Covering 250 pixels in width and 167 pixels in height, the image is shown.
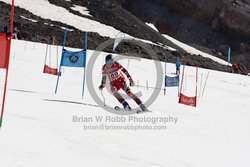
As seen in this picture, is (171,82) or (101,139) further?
(171,82)

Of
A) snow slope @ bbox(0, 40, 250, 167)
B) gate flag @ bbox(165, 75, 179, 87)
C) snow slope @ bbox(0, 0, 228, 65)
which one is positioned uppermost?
snow slope @ bbox(0, 0, 228, 65)

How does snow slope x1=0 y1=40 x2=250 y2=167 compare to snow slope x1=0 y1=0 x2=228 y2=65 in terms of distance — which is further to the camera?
snow slope x1=0 y1=0 x2=228 y2=65

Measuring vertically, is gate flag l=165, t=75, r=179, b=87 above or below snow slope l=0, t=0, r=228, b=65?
below

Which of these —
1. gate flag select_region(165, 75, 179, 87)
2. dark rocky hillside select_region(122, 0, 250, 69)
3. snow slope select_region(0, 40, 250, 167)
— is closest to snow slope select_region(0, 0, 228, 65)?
dark rocky hillside select_region(122, 0, 250, 69)

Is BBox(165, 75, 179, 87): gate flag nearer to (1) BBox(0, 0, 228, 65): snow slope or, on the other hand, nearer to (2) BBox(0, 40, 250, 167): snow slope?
(2) BBox(0, 40, 250, 167): snow slope

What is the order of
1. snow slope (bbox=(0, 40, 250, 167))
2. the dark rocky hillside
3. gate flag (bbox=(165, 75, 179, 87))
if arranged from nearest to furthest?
snow slope (bbox=(0, 40, 250, 167)), gate flag (bbox=(165, 75, 179, 87)), the dark rocky hillside

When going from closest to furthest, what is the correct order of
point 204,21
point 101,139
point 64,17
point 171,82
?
point 101,139
point 171,82
point 64,17
point 204,21

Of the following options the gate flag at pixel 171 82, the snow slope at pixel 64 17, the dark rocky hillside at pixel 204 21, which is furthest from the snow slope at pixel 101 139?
the dark rocky hillside at pixel 204 21

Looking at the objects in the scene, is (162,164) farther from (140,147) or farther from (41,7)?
(41,7)

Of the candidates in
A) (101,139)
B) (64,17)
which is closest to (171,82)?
(101,139)

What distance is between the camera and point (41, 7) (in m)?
47.7

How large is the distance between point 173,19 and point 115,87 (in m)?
65.2

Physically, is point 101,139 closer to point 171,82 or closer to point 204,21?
point 171,82

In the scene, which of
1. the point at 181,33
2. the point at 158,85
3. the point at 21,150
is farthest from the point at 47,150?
the point at 181,33
